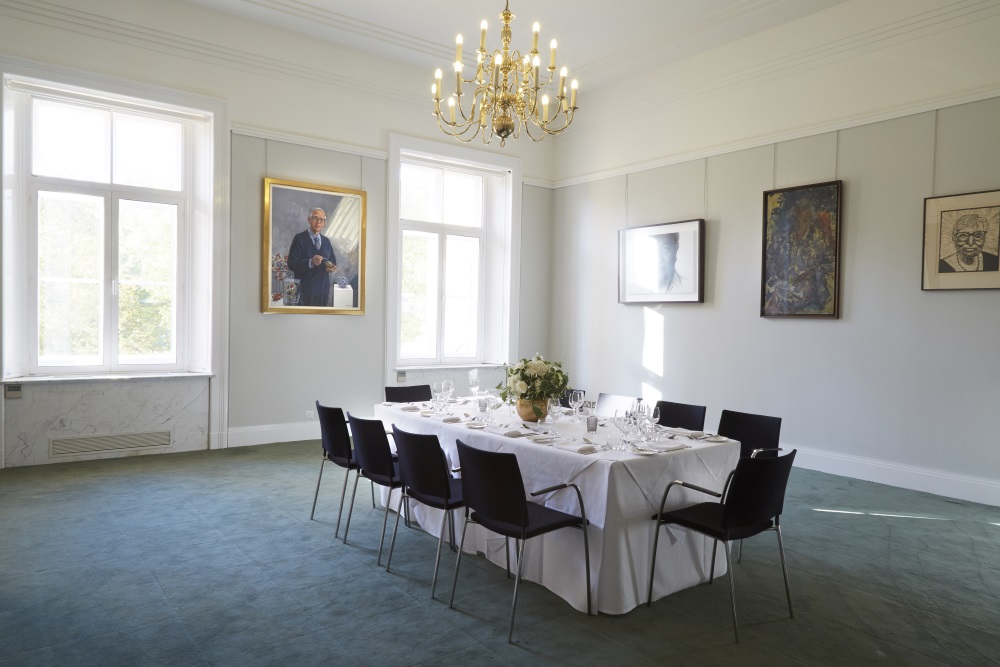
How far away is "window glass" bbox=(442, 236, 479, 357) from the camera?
880 centimetres

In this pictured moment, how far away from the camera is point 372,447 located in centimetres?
Answer: 394

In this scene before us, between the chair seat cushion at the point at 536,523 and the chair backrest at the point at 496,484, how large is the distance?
48mm

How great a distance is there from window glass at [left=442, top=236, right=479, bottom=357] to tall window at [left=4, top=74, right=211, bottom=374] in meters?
3.14

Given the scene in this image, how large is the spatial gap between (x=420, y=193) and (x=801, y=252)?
4535mm

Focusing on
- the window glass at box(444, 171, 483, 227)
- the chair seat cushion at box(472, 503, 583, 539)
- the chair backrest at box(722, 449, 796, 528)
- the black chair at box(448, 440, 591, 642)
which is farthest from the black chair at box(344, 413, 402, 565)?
the window glass at box(444, 171, 483, 227)

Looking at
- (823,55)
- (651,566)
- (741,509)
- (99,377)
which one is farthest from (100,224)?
(823,55)

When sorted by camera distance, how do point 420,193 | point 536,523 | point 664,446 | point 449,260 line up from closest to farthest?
1. point 536,523
2. point 664,446
3. point 420,193
4. point 449,260

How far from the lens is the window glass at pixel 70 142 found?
20.2ft

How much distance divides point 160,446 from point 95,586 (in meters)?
3.37

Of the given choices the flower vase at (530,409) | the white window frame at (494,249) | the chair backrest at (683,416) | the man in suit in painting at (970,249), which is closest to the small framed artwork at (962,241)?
the man in suit in painting at (970,249)

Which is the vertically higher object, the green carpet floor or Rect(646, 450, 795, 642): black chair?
Rect(646, 450, 795, 642): black chair

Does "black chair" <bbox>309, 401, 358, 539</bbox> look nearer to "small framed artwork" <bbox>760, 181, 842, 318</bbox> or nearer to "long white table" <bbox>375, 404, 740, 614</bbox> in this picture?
"long white table" <bbox>375, 404, 740, 614</bbox>

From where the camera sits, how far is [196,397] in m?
6.73

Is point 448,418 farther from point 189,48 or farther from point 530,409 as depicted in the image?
point 189,48
